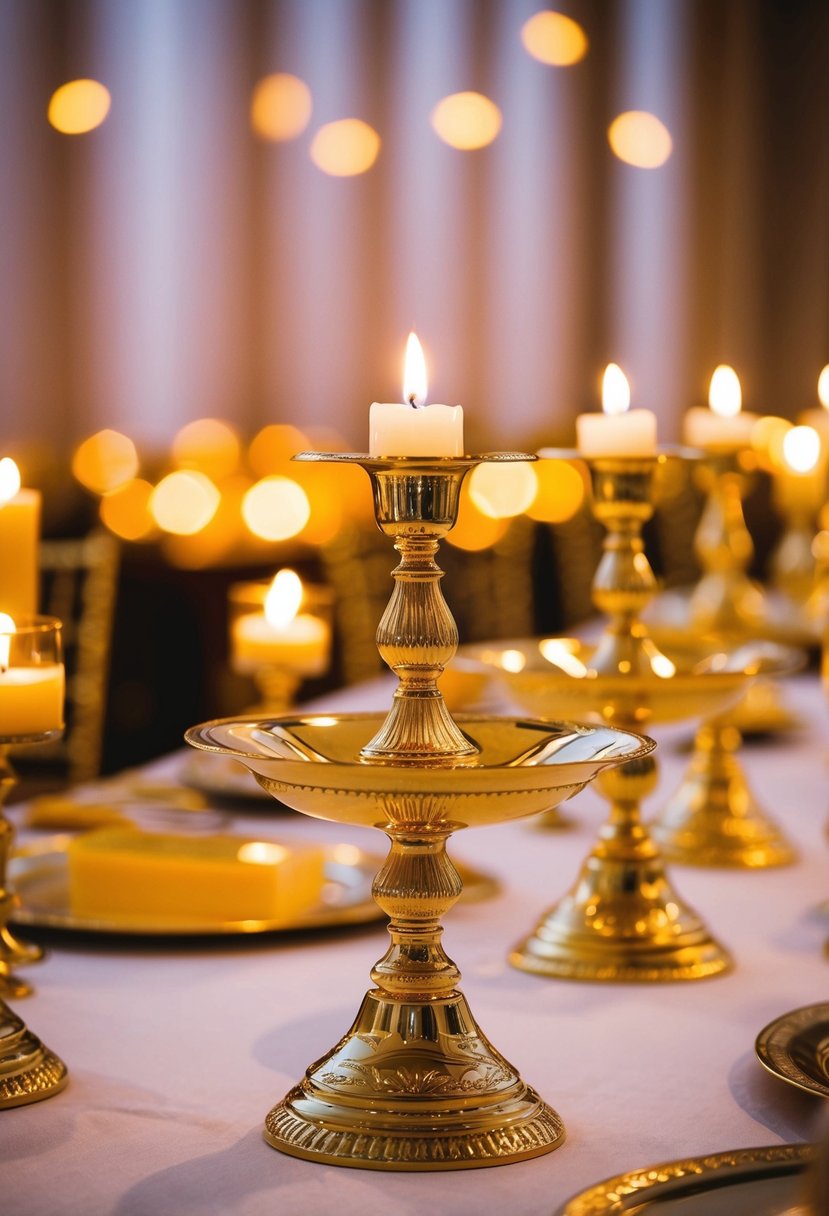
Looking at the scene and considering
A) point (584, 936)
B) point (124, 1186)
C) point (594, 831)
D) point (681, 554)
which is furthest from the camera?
point (681, 554)

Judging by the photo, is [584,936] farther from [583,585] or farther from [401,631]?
[583,585]

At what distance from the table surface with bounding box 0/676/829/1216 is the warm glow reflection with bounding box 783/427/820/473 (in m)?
1.21

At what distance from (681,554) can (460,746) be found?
17.2 feet

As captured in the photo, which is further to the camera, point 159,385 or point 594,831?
point 159,385

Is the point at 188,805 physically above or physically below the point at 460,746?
below

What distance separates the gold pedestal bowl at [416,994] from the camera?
2.82 ft

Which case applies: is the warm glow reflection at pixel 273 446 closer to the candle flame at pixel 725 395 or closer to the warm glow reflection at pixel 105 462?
the warm glow reflection at pixel 105 462

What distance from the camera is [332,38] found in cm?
896

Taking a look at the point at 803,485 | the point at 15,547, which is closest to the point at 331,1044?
the point at 15,547

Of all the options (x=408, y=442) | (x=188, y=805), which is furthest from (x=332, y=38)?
(x=408, y=442)

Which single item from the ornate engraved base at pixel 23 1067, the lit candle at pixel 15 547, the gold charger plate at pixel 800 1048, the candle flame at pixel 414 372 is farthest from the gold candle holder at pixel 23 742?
the gold charger plate at pixel 800 1048

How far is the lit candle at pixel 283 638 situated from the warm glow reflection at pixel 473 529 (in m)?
3.18

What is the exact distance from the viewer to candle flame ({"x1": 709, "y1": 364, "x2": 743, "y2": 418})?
1818 mm

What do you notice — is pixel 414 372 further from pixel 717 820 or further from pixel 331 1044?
pixel 717 820
